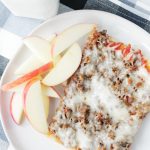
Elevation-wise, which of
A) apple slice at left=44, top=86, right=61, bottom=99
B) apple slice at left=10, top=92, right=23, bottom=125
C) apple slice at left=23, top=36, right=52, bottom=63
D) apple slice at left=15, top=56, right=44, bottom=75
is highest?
apple slice at left=23, top=36, right=52, bottom=63

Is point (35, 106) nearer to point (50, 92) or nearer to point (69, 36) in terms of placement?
point (50, 92)

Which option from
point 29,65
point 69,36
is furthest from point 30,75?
point 69,36

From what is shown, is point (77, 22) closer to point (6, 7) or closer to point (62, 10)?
point (62, 10)

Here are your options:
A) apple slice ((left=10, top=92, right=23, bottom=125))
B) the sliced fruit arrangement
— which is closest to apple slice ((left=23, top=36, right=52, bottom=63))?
the sliced fruit arrangement

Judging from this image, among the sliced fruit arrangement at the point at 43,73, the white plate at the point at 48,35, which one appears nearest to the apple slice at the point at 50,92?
the sliced fruit arrangement at the point at 43,73

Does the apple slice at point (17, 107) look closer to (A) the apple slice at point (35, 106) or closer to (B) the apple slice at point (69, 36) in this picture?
(A) the apple slice at point (35, 106)

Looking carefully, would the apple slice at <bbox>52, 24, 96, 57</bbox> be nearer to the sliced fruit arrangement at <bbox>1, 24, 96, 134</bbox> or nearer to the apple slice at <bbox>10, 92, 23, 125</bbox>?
the sliced fruit arrangement at <bbox>1, 24, 96, 134</bbox>
